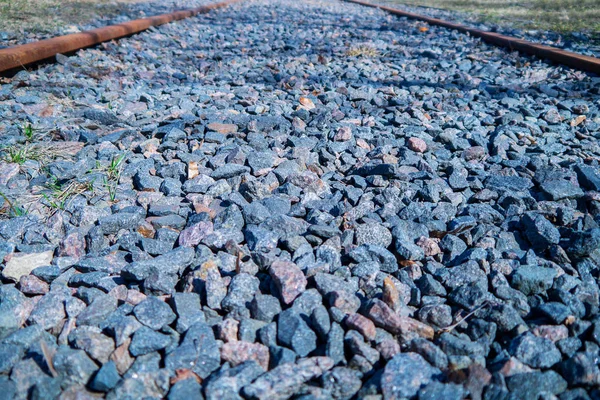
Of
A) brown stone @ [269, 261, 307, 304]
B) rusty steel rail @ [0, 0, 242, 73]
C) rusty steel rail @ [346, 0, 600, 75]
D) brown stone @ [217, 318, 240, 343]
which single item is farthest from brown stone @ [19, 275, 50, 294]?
rusty steel rail @ [346, 0, 600, 75]

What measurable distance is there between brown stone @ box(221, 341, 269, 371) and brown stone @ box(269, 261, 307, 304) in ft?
0.71

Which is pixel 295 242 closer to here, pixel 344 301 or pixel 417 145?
pixel 344 301

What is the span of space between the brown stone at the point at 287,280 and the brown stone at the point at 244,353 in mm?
215

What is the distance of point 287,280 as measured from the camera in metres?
1.61

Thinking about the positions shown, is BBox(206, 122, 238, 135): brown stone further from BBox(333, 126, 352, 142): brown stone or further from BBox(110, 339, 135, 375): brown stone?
BBox(110, 339, 135, 375): brown stone

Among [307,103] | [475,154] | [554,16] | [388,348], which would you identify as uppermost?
[388,348]

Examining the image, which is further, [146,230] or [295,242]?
[146,230]

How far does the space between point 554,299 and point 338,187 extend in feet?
3.58

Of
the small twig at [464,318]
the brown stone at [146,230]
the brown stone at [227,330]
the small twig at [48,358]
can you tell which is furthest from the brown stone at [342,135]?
the small twig at [48,358]

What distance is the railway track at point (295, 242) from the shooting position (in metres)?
1.33

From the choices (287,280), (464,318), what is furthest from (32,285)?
(464,318)

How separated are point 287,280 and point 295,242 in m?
0.28

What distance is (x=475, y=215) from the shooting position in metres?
2.11

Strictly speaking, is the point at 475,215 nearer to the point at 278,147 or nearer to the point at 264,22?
the point at 278,147
